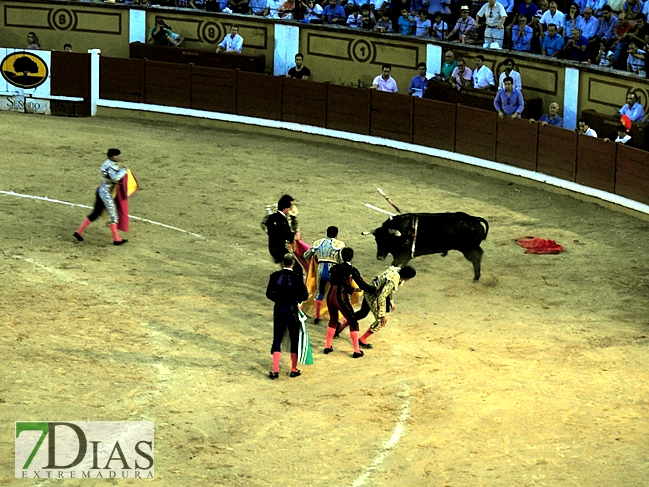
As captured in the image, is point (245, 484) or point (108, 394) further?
point (108, 394)

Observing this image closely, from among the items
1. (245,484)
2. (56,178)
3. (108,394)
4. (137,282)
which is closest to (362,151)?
(56,178)

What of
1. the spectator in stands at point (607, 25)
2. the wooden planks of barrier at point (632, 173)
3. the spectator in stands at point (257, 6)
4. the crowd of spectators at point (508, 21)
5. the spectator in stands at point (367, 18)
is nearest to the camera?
the wooden planks of barrier at point (632, 173)

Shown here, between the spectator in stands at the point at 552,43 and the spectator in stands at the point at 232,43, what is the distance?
6.49 meters

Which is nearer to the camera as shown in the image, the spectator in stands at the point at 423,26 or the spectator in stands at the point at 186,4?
the spectator in stands at the point at 423,26

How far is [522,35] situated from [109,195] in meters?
8.74

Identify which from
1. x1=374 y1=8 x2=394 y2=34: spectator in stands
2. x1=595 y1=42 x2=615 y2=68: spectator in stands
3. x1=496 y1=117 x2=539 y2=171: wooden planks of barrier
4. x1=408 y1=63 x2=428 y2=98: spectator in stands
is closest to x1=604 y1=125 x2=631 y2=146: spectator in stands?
x1=595 y1=42 x2=615 y2=68: spectator in stands

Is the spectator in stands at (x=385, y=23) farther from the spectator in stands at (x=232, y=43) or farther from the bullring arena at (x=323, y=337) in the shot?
the bullring arena at (x=323, y=337)

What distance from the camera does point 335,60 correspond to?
83.0ft

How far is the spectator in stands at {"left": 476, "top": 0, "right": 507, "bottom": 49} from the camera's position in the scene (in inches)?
894

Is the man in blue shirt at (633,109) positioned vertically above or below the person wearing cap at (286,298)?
above

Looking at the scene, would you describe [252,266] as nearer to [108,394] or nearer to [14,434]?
[108,394]

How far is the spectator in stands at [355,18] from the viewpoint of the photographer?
24938 mm

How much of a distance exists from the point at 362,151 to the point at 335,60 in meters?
2.41

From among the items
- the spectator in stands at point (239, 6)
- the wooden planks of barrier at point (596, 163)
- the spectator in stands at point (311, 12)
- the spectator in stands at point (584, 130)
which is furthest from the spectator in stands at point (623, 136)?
the spectator in stands at point (239, 6)
